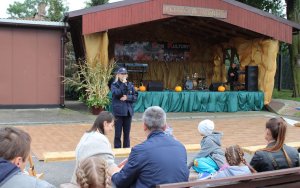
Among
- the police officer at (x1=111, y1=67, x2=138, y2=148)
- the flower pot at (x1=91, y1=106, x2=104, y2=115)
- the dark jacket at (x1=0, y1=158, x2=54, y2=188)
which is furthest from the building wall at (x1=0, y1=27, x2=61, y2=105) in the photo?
the dark jacket at (x1=0, y1=158, x2=54, y2=188)

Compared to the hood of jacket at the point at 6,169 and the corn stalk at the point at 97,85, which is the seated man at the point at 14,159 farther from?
the corn stalk at the point at 97,85

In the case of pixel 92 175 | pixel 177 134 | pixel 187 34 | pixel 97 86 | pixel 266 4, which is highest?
pixel 266 4

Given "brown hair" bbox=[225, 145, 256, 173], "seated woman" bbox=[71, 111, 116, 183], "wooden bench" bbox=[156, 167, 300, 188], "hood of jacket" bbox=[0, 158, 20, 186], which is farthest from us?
"seated woman" bbox=[71, 111, 116, 183]

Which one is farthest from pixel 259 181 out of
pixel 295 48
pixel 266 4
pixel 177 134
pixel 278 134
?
pixel 266 4

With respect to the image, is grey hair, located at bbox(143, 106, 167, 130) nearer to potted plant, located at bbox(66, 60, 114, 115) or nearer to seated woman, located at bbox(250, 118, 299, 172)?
seated woman, located at bbox(250, 118, 299, 172)

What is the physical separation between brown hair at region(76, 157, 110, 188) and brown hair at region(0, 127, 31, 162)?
1.32 feet

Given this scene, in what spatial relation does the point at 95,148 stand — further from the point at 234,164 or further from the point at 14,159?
the point at 14,159

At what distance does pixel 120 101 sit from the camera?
824 cm

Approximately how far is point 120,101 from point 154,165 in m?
4.64

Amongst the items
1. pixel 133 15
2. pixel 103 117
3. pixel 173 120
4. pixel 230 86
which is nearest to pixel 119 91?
pixel 103 117

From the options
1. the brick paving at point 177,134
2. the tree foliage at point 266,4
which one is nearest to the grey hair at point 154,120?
the brick paving at point 177,134

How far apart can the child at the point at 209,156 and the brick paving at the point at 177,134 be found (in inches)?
145

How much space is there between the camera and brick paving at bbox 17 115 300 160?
9.31 meters

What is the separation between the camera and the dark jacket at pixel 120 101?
8.20 meters
